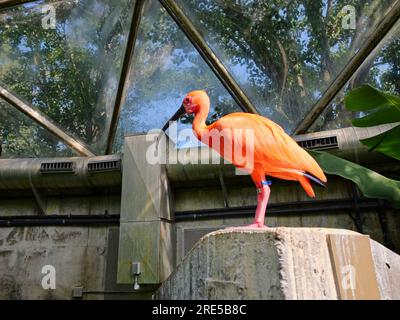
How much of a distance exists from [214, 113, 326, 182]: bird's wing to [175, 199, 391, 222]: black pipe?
2743 millimetres

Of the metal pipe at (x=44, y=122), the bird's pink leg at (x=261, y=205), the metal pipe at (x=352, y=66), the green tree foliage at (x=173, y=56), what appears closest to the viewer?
the bird's pink leg at (x=261, y=205)

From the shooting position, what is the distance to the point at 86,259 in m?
4.97

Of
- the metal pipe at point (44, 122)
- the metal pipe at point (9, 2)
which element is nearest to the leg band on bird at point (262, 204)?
the metal pipe at point (9, 2)

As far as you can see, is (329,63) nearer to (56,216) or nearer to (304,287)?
(304,287)

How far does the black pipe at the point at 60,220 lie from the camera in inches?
197

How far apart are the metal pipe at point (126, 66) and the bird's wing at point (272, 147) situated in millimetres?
2622

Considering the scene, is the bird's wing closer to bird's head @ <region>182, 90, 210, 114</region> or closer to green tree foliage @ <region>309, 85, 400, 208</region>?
bird's head @ <region>182, 90, 210, 114</region>

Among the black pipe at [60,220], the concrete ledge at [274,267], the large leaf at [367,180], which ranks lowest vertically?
the concrete ledge at [274,267]

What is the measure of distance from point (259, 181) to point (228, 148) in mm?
244

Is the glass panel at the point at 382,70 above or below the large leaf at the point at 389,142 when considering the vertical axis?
above

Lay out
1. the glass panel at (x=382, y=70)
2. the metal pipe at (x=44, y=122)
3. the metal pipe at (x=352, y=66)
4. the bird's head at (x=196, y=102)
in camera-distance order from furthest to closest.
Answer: the metal pipe at (x=44, y=122) → the glass panel at (x=382, y=70) → the metal pipe at (x=352, y=66) → the bird's head at (x=196, y=102)

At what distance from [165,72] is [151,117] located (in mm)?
726

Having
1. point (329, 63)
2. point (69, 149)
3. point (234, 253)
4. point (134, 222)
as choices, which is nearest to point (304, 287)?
point (234, 253)

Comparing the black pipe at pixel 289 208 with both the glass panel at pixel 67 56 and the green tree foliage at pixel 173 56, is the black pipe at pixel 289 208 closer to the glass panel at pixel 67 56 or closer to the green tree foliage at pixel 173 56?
the green tree foliage at pixel 173 56
